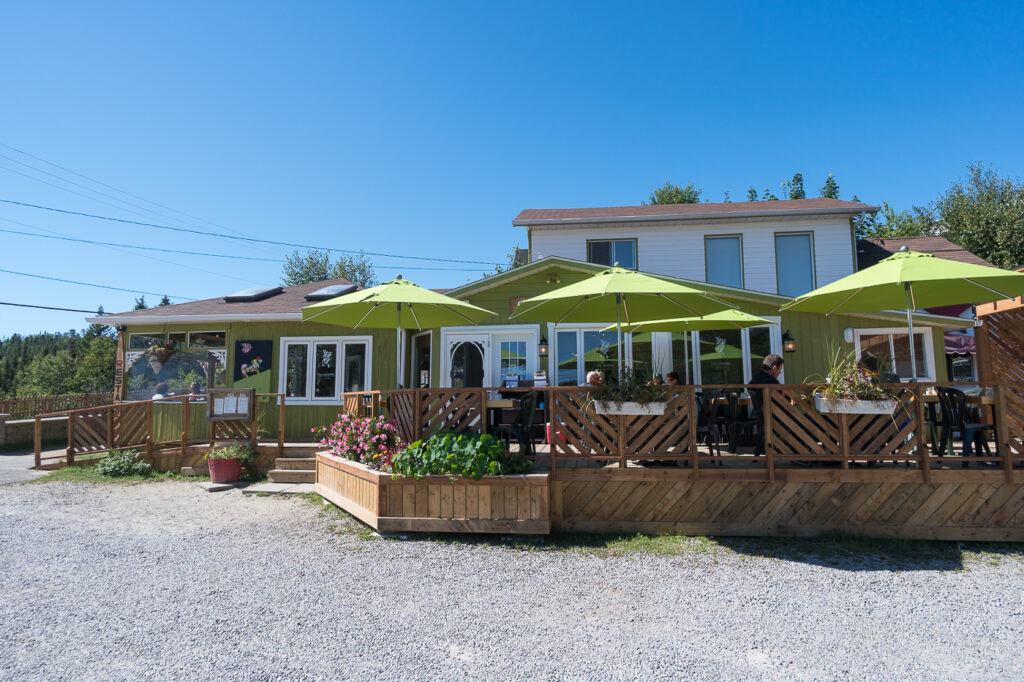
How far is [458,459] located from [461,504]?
0.48m

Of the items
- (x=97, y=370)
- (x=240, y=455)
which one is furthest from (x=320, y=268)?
(x=240, y=455)

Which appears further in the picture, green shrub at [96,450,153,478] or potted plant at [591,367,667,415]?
green shrub at [96,450,153,478]

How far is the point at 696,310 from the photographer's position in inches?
240

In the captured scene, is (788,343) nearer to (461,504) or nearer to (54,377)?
(461,504)

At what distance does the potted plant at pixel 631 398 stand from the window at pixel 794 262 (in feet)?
27.5

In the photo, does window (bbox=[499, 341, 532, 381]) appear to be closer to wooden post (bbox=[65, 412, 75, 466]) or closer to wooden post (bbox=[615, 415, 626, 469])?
wooden post (bbox=[615, 415, 626, 469])

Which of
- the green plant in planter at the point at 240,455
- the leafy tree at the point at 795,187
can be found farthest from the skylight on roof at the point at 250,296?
the leafy tree at the point at 795,187

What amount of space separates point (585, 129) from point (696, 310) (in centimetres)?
1424

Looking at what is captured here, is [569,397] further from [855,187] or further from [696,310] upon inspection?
[855,187]

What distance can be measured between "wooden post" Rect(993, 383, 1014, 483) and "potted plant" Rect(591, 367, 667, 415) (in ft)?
10.5

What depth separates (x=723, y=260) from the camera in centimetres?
1249

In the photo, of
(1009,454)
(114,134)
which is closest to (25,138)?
(114,134)

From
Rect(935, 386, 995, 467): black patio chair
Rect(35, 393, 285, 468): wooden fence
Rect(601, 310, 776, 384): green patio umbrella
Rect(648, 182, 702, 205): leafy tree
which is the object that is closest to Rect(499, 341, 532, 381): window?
Rect(601, 310, 776, 384): green patio umbrella

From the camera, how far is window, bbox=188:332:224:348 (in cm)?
1148
